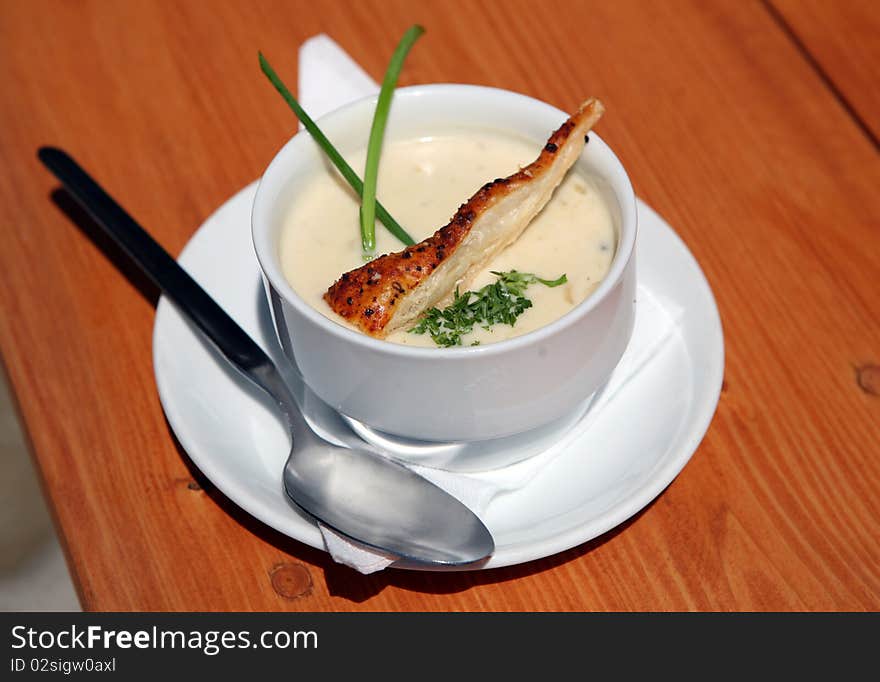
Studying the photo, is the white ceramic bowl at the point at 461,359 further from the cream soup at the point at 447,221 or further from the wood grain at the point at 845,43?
the wood grain at the point at 845,43

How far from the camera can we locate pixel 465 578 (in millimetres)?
1370

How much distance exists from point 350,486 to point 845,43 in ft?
4.49

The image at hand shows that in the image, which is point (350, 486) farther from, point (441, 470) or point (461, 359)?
point (461, 359)

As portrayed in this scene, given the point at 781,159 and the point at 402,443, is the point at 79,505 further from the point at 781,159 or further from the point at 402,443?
the point at 781,159

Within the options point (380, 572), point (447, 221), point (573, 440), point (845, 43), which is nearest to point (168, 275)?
point (447, 221)

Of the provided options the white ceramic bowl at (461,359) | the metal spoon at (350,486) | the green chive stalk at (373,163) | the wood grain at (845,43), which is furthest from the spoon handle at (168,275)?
the wood grain at (845,43)

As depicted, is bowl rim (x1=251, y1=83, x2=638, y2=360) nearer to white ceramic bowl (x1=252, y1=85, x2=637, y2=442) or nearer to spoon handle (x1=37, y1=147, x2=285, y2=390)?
white ceramic bowl (x1=252, y1=85, x2=637, y2=442)

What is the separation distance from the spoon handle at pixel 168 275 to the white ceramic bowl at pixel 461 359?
0.11m

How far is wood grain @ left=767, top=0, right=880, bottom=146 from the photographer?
1907 millimetres

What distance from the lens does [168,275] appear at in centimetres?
153

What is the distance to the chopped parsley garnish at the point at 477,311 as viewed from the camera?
1311 millimetres

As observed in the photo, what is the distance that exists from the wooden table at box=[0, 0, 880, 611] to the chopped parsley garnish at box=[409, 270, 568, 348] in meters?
0.33

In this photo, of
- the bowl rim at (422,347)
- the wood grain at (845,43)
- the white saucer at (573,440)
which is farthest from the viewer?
the wood grain at (845,43)

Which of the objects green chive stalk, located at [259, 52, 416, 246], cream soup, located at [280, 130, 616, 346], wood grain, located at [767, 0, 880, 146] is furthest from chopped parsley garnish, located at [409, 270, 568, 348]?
wood grain, located at [767, 0, 880, 146]
